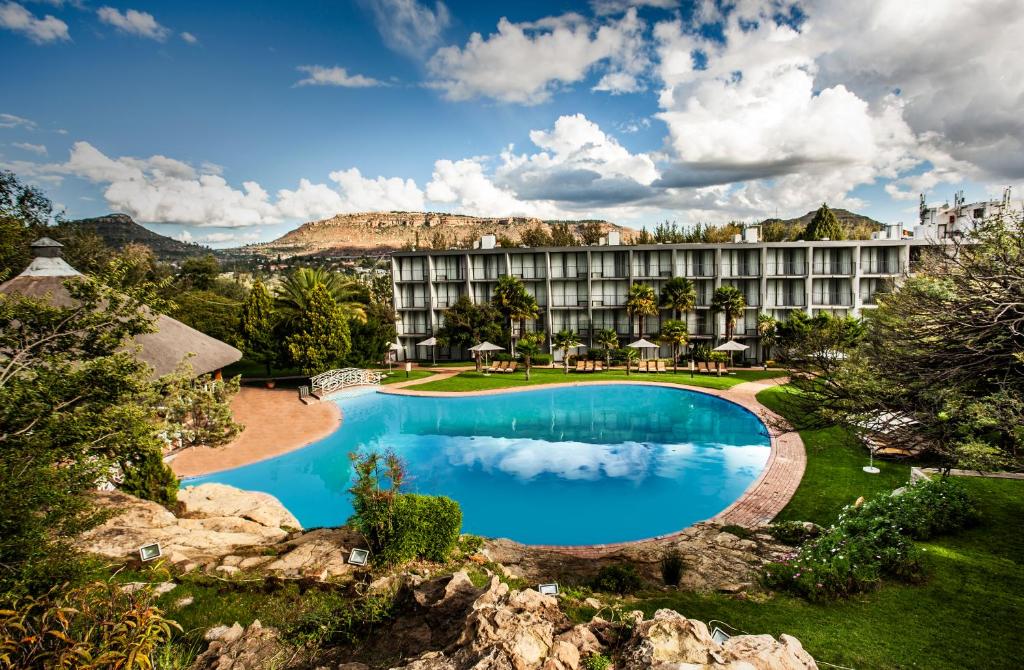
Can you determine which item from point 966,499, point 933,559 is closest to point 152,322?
point 933,559

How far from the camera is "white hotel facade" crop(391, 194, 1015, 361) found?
117 ft

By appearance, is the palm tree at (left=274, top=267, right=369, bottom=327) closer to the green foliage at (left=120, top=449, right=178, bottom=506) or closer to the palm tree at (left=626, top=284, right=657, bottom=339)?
the green foliage at (left=120, top=449, right=178, bottom=506)

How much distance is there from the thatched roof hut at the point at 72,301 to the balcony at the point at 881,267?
130 feet

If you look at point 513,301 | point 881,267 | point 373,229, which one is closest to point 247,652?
point 513,301

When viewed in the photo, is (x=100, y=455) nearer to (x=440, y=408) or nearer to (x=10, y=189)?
(x=440, y=408)

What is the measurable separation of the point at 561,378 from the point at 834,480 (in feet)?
59.0

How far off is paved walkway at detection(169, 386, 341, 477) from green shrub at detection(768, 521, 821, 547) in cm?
1467

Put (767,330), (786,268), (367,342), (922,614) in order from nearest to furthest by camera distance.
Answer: (922,614) → (367,342) → (767,330) → (786,268)

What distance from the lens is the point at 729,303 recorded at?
33.9m

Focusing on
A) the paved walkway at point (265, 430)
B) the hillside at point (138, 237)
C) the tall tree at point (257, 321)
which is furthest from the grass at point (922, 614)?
the hillside at point (138, 237)

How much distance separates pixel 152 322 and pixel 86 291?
0.82 metres

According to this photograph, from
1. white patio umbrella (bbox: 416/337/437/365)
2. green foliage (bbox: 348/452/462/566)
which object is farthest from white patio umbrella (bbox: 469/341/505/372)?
green foliage (bbox: 348/452/462/566)

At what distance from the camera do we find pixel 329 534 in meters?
10.5

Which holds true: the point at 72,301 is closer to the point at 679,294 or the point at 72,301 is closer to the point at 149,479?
the point at 149,479
